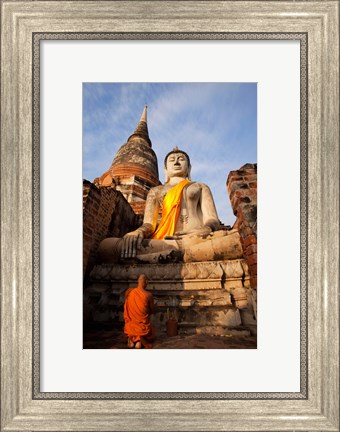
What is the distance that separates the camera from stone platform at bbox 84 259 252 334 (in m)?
2.72

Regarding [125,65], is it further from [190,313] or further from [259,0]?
[190,313]

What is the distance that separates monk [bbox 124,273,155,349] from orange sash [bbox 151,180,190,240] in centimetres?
140

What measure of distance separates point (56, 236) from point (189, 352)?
1531 millimetres

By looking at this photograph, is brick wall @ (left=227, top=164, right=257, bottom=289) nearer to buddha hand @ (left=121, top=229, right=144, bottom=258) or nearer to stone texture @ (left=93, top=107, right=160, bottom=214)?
buddha hand @ (left=121, top=229, right=144, bottom=258)

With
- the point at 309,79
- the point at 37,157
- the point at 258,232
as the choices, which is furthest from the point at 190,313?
the point at 309,79

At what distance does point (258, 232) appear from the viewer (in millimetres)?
2375

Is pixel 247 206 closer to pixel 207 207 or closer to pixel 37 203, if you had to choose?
pixel 207 207

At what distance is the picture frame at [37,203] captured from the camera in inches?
83.9

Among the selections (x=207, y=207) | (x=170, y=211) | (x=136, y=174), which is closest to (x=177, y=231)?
(x=170, y=211)

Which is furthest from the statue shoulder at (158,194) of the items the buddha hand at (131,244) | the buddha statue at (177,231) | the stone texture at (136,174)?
the stone texture at (136,174)

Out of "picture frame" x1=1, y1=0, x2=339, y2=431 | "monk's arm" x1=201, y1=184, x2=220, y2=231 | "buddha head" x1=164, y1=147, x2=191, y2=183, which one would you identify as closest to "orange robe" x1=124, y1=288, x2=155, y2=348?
"picture frame" x1=1, y1=0, x2=339, y2=431

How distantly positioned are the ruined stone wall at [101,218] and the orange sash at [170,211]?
789mm

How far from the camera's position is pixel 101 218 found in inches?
152

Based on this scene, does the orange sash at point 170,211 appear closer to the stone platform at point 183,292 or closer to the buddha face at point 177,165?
the buddha face at point 177,165
